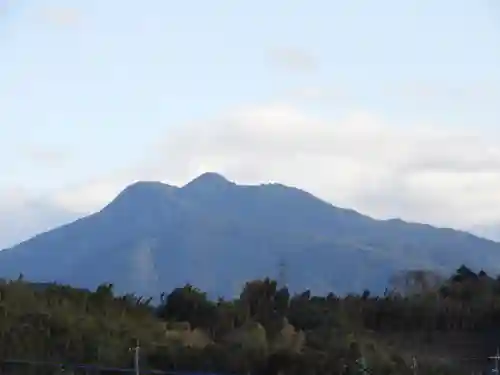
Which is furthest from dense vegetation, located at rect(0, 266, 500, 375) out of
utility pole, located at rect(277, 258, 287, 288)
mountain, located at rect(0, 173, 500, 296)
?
mountain, located at rect(0, 173, 500, 296)

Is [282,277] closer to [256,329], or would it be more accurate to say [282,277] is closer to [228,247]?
[256,329]

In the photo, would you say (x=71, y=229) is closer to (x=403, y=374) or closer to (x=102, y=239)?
(x=102, y=239)

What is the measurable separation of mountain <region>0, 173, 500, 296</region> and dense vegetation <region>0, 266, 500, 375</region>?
73.6 meters

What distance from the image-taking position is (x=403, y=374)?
84.2 feet

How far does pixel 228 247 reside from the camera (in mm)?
151875

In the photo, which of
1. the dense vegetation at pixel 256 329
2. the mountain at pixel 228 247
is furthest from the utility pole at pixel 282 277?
the mountain at pixel 228 247

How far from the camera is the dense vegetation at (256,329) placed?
26.2m

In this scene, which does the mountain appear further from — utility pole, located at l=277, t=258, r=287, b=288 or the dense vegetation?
the dense vegetation

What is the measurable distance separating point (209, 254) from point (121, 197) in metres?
49.3

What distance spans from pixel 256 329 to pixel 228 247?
406 ft

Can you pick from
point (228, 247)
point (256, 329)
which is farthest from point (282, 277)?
point (228, 247)

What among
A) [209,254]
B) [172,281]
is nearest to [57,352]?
[172,281]

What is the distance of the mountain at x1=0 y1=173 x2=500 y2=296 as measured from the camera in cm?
13238

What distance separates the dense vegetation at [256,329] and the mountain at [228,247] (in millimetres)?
73639
